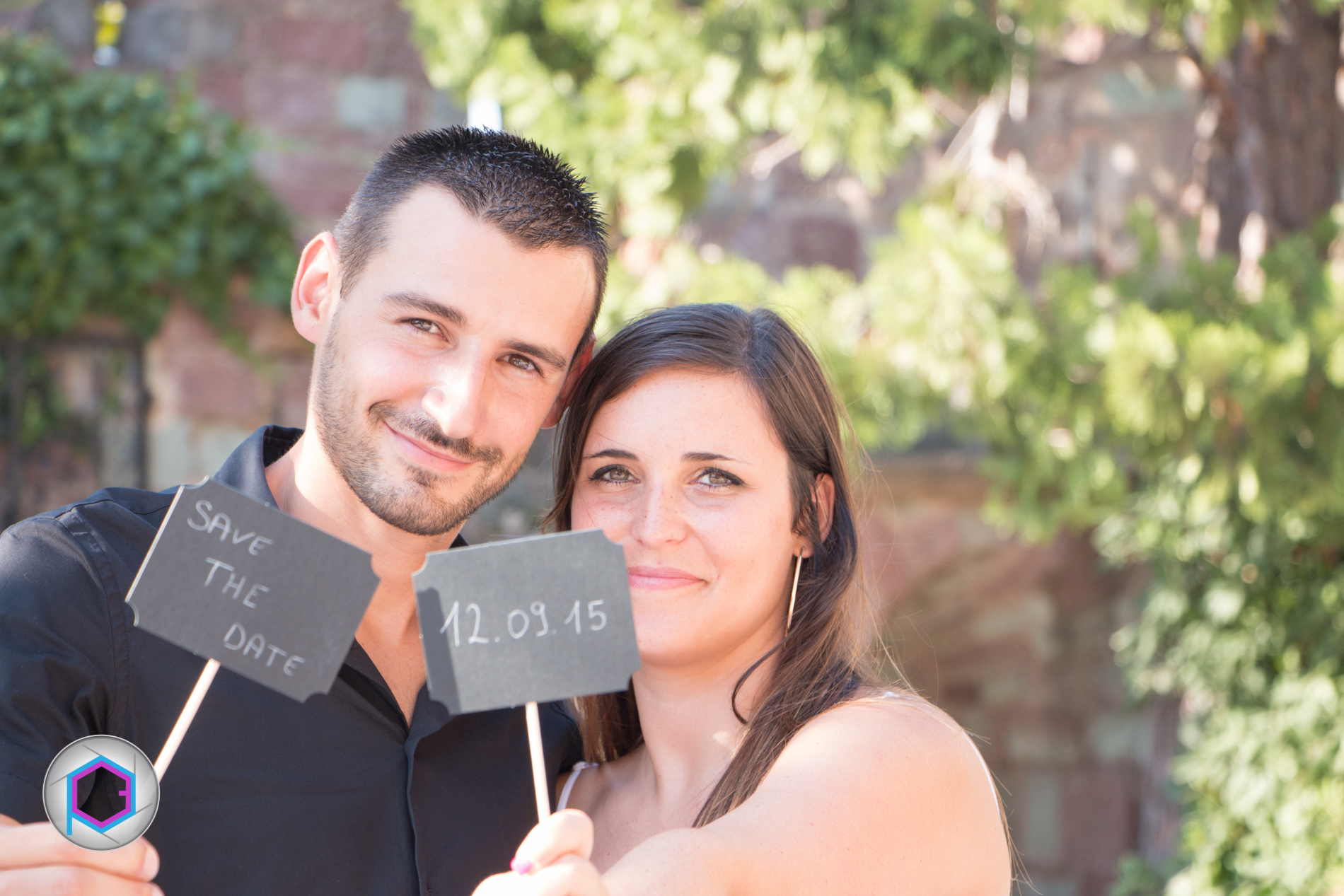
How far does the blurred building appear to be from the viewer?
3.67 metres

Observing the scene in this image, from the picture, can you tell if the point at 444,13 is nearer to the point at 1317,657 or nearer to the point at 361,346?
the point at 361,346

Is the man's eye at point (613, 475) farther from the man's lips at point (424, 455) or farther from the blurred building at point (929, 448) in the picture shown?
the blurred building at point (929, 448)

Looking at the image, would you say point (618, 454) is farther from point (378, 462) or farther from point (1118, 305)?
point (1118, 305)

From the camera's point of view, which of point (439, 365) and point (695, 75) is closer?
point (439, 365)

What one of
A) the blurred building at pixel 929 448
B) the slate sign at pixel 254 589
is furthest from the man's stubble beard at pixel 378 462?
the blurred building at pixel 929 448

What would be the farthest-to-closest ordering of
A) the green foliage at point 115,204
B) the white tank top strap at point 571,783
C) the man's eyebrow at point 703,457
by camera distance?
1. the green foliage at point 115,204
2. the white tank top strap at point 571,783
3. the man's eyebrow at point 703,457

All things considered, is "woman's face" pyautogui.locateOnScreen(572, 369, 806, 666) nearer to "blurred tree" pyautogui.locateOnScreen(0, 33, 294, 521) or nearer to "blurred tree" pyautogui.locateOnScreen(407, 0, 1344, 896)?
"blurred tree" pyautogui.locateOnScreen(407, 0, 1344, 896)

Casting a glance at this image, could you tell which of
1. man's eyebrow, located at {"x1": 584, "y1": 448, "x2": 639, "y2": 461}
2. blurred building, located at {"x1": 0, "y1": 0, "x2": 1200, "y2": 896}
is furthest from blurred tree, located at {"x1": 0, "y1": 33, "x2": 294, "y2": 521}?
man's eyebrow, located at {"x1": 584, "y1": 448, "x2": 639, "y2": 461}

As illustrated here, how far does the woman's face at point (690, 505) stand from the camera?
1512mm

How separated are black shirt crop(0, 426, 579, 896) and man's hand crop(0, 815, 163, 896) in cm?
16

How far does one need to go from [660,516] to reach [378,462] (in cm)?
34

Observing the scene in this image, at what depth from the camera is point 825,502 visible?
1.72m

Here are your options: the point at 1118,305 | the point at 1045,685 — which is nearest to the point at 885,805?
the point at 1118,305

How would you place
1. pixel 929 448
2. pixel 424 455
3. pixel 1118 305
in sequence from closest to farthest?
1. pixel 424 455
2. pixel 1118 305
3. pixel 929 448
